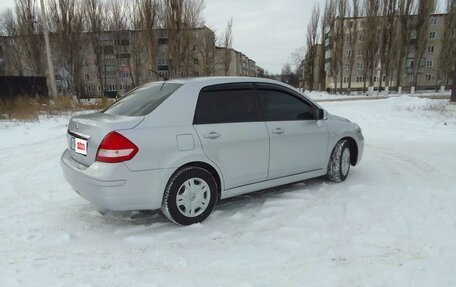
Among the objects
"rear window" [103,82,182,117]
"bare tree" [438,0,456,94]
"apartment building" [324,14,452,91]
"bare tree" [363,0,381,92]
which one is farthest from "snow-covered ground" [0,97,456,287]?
"bare tree" [438,0,456,94]

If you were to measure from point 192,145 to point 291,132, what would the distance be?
1.52 meters

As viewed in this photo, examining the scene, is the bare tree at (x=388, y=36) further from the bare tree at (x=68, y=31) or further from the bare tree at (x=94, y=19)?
the bare tree at (x=68, y=31)

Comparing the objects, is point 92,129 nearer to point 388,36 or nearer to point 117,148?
point 117,148

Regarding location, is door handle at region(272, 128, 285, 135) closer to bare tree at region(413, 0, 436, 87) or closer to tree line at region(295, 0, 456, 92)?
tree line at region(295, 0, 456, 92)

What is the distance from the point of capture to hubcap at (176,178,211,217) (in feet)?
11.5

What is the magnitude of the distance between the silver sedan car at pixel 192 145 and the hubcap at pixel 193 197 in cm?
1

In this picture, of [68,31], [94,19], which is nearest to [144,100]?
[68,31]

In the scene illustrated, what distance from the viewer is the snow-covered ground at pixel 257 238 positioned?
2643mm

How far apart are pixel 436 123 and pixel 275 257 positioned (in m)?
10.1

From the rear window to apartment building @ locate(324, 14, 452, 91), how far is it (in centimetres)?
3680

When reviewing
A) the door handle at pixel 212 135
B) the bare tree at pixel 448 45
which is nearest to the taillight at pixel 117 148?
the door handle at pixel 212 135

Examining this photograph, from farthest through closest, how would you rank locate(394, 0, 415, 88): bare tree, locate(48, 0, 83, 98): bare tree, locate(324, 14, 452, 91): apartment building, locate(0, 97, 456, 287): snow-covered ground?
locate(324, 14, 452, 91): apartment building → locate(394, 0, 415, 88): bare tree → locate(48, 0, 83, 98): bare tree → locate(0, 97, 456, 287): snow-covered ground

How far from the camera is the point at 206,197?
11.9 feet

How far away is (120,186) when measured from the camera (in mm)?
3162
